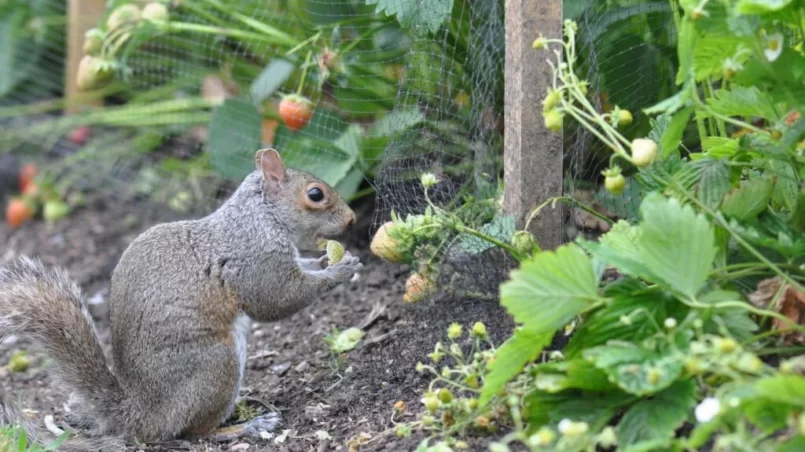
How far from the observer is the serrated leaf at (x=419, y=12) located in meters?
2.96

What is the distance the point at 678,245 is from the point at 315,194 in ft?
5.01

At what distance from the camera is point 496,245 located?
2.63 metres

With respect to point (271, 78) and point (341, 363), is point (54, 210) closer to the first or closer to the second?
point (271, 78)

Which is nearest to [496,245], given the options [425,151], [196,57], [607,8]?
[425,151]

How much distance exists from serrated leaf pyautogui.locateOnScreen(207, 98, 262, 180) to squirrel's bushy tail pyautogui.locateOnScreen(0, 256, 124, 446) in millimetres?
1233

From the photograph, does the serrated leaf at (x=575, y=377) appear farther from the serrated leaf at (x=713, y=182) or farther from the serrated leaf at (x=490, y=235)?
the serrated leaf at (x=490, y=235)

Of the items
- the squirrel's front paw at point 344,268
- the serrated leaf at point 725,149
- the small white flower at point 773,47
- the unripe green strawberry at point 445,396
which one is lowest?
the squirrel's front paw at point 344,268

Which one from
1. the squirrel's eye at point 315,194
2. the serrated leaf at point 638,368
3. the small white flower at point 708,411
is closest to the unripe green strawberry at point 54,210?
the squirrel's eye at point 315,194

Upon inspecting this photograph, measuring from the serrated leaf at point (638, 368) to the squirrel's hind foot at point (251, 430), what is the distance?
1228 mm

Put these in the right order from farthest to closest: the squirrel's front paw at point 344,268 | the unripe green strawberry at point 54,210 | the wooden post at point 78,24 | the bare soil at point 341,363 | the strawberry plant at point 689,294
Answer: the wooden post at point 78,24 → the unripe green strawberry at point 54,210 → the squirrel's front paw at point 344,268 → the bare soil at point 341,363 → the strawberry plant at point 689,294

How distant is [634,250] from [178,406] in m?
1.40

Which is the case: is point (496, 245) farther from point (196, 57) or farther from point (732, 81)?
point (196, 57)

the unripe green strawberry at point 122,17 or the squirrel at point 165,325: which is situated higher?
the unripe green strawberry at point 122,17

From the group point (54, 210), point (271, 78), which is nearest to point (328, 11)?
point (271, 78)
